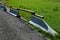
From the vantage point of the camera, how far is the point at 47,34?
10633 millimetres

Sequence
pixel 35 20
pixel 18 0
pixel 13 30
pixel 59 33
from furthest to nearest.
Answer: pixel 18 0 → pixel 35 20 → pixel 13 30 → pixel 59 33

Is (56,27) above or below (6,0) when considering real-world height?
above

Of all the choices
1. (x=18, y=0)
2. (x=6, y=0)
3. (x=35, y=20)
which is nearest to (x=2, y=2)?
(x=6, y=0)

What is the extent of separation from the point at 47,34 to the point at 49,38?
581 mm

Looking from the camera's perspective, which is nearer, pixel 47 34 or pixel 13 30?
pixel 47 34

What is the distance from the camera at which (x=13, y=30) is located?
11.9 metres

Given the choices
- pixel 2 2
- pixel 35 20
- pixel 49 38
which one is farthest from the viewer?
pixel 2 2

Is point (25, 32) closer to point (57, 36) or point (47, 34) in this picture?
point (47, 34)

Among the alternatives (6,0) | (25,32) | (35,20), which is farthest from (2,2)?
(25,32)

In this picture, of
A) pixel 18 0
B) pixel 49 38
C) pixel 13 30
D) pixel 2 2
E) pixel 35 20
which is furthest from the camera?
pixel 18 0

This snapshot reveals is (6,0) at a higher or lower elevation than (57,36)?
lower

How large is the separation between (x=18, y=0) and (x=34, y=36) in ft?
88.2

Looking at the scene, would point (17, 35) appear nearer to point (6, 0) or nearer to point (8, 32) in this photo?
point (8, 32)

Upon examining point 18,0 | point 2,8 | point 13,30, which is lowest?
point 18,0
